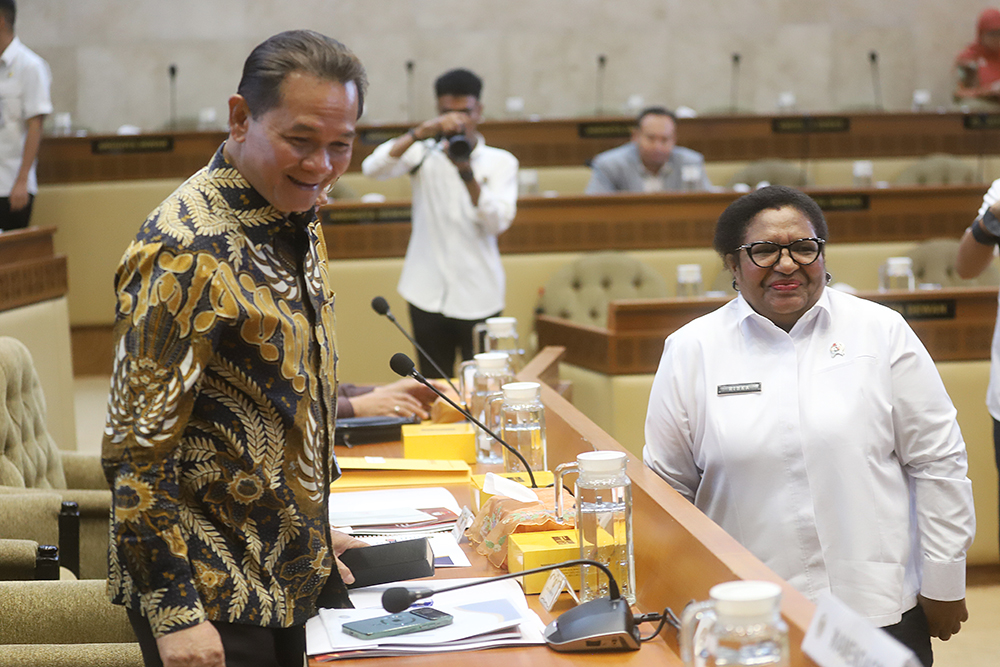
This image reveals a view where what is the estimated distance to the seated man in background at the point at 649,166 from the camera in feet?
17.8

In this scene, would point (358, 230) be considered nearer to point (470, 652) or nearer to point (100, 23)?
point (470, 652)

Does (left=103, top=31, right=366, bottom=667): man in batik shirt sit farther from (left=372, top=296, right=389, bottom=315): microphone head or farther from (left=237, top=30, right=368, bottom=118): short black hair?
(left=372, top=296, right=389, bottom=315): microphone head

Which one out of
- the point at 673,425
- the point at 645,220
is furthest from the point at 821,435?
the point at 645,220

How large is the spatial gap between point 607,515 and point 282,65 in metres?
0.78

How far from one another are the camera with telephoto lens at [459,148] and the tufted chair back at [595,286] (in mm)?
1010

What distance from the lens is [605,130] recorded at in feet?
23.1

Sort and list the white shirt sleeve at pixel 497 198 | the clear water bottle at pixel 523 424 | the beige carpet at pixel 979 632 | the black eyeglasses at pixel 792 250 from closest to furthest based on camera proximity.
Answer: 1. the black eyeglasses at pixel 792 250
2. the clear water bottle at pixel 523 424
3. the beige carpet at pixel 979 632
4. the white shirt sleeve at pixel 497 198

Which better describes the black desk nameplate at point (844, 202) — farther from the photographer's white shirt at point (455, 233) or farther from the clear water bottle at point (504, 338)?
the clear water bottle at point (504, 338)

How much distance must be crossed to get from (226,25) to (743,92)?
4.33m

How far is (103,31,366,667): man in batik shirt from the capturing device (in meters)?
1.24

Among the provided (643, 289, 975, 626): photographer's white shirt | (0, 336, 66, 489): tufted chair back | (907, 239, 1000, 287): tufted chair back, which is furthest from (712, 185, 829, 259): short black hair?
(907, 239, 1000, 287): tufted chair back

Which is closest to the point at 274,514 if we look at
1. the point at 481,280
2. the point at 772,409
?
the point at 772,409

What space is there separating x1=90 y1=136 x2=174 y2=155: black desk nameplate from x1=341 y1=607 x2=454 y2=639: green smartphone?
5.39 metres

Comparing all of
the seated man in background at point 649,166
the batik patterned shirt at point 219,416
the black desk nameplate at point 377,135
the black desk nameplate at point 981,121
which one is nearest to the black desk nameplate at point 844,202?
the seated man in background at point 649,166
